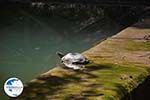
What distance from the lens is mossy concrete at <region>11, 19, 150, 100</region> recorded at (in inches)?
134

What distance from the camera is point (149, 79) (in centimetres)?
427

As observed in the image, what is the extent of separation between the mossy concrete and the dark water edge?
4cm

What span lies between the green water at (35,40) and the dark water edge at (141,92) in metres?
2.59

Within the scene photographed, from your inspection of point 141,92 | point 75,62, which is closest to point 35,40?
point 75,62

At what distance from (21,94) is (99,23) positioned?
9.71m

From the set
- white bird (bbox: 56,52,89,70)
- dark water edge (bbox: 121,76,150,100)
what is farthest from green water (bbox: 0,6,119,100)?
dark water edge (bbox: 121,76,150,100)

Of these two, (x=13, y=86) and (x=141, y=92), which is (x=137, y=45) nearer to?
(x=141, y=92)

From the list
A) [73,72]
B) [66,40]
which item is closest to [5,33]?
[66,40]

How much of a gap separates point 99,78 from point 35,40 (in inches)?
303

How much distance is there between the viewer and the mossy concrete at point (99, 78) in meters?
3.40

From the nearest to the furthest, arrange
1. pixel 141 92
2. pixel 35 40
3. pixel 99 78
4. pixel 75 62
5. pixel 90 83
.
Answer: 1. pixel 90 83
2. pixel 99 78
3. pixel 141 92
4. pixel 75 62
5. pixel 35 40

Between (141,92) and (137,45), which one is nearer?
(141,92)

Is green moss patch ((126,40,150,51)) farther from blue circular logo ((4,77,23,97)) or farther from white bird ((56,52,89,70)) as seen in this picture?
blue circular logo ((4,77,23,97))

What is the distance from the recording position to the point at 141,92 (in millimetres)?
4074
